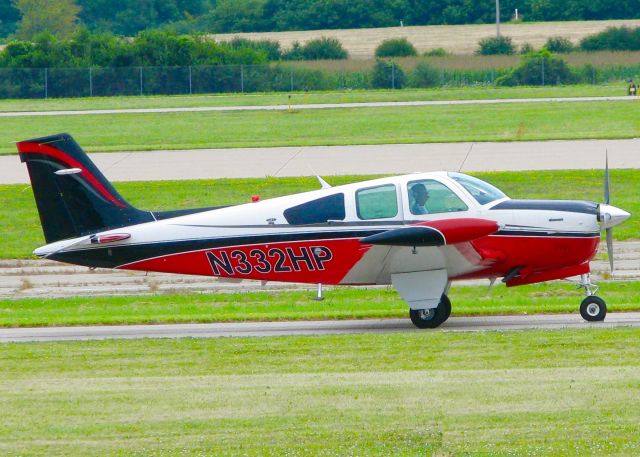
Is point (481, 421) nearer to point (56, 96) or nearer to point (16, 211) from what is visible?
point (16, 211)

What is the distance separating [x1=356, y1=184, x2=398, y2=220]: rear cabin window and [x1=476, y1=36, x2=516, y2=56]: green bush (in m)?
66.6

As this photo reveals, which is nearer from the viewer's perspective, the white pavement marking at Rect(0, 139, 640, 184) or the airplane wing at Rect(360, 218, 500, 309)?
the airplane wing at Rect(360, 218, 500, 309)

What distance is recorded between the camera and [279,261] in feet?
52.6

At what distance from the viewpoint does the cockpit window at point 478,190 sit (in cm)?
1559

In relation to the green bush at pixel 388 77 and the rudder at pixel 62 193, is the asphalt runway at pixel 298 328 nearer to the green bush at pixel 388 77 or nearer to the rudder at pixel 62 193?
the rudder at pixel 62 193

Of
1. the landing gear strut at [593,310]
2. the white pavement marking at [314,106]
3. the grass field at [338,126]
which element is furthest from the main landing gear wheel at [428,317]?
the white pavement marking at [314,106]

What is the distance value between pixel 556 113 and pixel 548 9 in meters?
55.9

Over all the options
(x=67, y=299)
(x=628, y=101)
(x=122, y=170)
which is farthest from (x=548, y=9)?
(x=67, y=299)

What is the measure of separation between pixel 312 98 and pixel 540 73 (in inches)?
510

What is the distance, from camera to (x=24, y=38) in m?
105

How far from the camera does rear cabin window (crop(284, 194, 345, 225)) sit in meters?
15.8

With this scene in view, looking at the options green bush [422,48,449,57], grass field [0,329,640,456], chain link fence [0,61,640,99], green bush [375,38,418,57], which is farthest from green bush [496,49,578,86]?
grass field [0,329,640,456]

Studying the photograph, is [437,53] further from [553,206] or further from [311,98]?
[553,206]

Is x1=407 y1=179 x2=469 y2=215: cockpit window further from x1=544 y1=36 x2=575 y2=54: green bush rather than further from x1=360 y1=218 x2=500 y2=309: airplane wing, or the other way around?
x1=544 y1=36 x2=575 y2=54: green bush
